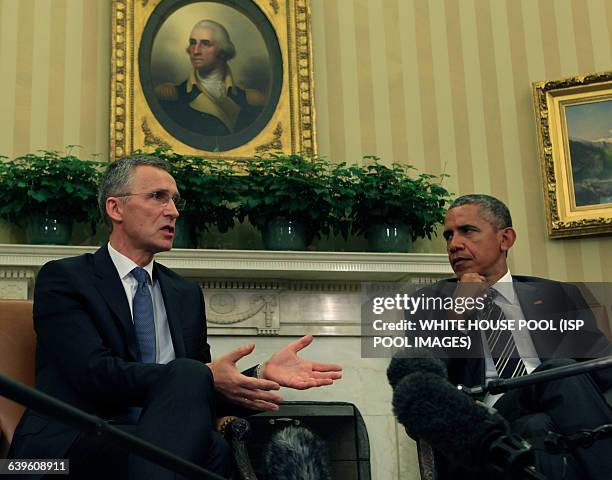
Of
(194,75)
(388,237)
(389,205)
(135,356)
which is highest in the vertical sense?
(194,75)

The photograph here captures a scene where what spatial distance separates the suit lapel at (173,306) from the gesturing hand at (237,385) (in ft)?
1.18

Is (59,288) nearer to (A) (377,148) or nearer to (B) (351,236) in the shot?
(B) (351,236)

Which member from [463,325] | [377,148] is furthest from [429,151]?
[463,325]

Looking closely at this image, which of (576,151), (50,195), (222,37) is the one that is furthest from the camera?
(576,151)

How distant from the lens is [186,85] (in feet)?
15.5

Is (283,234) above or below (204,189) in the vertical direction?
below

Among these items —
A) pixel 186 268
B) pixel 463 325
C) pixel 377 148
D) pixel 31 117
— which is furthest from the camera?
pixel 377 148

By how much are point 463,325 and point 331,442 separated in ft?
6.71

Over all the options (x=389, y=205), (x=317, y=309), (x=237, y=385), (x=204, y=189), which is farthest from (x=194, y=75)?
(x=237, y=385)

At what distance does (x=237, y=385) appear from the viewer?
6.79 ft

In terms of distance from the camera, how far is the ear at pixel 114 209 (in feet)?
8.68

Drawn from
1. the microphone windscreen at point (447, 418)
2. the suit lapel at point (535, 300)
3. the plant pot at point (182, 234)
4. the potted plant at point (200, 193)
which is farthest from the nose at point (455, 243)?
the plant pot at point (182, 234)

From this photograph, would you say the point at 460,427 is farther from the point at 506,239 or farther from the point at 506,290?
the point at 506,239

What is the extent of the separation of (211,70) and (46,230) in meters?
1.34
